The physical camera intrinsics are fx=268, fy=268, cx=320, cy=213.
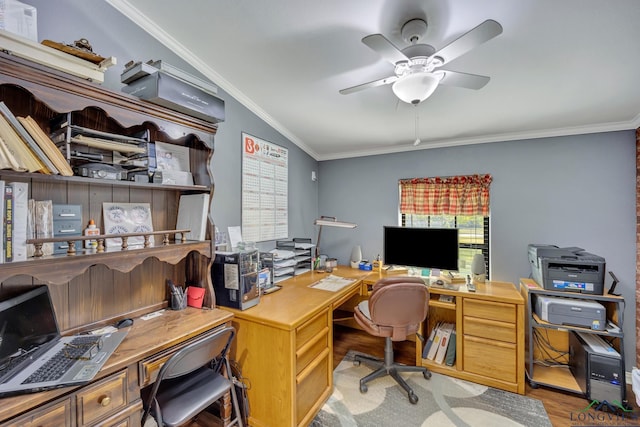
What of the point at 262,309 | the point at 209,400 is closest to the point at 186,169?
the point at 262,309

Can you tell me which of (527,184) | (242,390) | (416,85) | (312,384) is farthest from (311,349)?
(527,184)

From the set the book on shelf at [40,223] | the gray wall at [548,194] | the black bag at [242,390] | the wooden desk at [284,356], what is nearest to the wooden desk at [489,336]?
the gray wall at [548,194]

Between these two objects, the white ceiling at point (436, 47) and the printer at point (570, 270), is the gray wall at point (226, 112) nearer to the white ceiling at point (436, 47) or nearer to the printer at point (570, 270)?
the white ceiling at point (436, 47)

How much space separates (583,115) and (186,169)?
10.2ft

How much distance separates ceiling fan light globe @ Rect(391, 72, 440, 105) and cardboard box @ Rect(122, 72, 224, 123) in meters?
1.10

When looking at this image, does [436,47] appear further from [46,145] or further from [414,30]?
[46,145]

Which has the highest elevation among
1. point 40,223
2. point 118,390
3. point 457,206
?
point 457,206

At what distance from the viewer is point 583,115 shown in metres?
2.19

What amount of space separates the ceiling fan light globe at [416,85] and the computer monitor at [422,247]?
4.86 ft

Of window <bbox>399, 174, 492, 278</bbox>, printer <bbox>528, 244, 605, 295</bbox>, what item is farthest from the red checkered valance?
printer <bbox>528, 244, 605, 295</bbox>

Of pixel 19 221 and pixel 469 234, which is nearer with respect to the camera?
pixel 19 221

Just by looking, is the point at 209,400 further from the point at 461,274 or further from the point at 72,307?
the point at 461,274

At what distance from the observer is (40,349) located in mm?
1125

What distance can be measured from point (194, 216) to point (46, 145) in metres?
0.77
